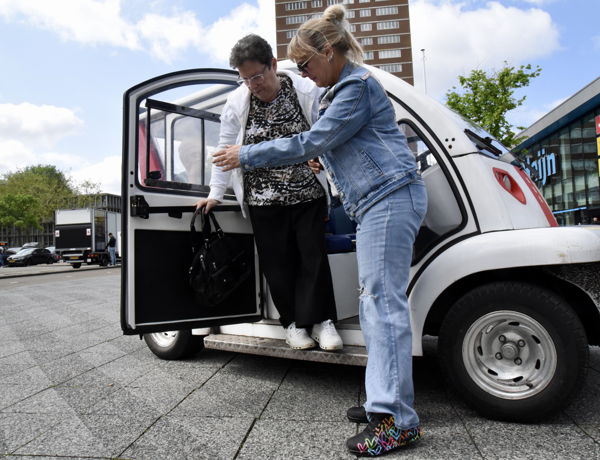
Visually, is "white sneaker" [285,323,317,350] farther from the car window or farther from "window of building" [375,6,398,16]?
"window of building" [375,6,398,16]

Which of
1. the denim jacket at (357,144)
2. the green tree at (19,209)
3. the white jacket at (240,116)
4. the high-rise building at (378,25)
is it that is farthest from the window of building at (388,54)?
→ the denim jacket at (357,144)

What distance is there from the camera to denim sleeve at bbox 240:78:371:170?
198cm

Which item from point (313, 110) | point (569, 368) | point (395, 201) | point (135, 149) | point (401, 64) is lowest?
point (569, 368)

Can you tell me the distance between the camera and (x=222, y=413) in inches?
98.5

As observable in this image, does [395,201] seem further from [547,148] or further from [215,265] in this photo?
[547,148]

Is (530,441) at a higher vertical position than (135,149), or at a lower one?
lower

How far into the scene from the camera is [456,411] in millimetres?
2463

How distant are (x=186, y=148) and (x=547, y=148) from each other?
31.9m

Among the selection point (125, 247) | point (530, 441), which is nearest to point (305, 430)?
point (530, 441)

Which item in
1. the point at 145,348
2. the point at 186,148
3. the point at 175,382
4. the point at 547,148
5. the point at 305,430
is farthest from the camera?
the point at 547,148

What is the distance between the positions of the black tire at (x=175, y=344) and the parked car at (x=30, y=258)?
3572 cm

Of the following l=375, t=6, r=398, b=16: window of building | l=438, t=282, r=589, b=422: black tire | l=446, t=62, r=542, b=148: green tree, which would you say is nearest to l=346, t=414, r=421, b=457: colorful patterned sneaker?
l=438, t=282, r=589, b=422: black tire

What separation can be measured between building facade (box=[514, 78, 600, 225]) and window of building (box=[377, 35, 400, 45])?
195ft

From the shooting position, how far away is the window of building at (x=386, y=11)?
85.0m
